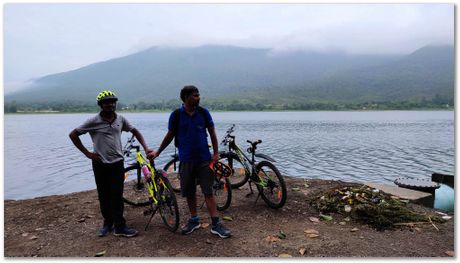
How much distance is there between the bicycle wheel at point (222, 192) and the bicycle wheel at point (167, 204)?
118 cm

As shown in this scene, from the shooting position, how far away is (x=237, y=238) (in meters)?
4.87

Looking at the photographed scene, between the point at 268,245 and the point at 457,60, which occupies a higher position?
the point at 457,60

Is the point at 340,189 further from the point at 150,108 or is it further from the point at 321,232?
the point at 150,108

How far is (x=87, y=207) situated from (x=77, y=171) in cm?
1240

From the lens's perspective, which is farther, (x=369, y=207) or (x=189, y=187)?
(x=369, y=207)

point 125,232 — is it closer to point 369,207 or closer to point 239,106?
point 369,207

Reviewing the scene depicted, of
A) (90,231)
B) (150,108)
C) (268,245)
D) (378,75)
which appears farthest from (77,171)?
(378,75)

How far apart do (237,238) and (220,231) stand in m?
0.24

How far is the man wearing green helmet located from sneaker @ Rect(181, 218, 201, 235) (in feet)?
2.20

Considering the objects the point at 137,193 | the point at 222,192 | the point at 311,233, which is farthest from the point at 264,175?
the point at 137,193

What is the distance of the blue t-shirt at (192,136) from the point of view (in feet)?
15.7

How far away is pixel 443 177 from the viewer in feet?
29.2

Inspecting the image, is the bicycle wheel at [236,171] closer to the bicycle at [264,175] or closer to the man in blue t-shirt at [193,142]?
the bicycle at [264,175]

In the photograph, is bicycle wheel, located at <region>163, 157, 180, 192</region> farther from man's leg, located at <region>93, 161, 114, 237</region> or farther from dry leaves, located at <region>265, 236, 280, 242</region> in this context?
dry leaves, located at <region>265, 236, 280, 242</region>
